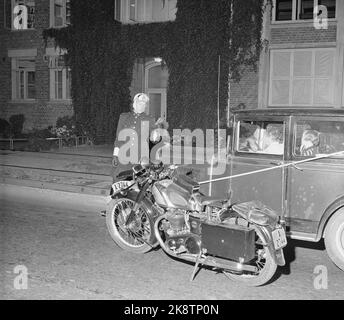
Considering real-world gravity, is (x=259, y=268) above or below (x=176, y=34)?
below

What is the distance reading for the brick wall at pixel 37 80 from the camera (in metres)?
22.5

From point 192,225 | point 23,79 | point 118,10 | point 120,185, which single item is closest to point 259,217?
point 192,225

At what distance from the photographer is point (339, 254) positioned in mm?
5066

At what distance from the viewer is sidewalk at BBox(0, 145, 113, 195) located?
10.4 m

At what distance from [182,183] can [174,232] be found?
57 cm

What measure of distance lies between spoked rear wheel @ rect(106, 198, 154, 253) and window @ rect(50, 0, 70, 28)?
1803 centimetres

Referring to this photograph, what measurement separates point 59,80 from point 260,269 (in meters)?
19.9

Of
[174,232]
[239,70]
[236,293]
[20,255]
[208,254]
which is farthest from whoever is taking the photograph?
[239,70]

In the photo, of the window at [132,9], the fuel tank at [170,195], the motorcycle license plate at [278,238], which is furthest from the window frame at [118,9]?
the motorcycle license plate at [278,238]

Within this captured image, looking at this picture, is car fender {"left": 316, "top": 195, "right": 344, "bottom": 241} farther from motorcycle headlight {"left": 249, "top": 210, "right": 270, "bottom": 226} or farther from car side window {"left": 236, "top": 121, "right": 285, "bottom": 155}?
motorcycle headlight {"left": 249, "top": 210, "right": 270, "bottom": 226}

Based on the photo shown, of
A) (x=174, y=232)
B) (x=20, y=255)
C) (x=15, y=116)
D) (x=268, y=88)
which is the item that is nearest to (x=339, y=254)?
(x=174, y=232)

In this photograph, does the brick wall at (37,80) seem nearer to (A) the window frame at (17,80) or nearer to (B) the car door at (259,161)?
(A) the window frame at (17,80)

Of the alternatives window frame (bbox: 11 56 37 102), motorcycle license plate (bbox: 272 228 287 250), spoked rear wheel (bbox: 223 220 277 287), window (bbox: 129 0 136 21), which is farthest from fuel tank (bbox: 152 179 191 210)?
window frame (bbox: 11 56 37 102)

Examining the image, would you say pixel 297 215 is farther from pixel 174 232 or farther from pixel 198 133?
pixel 198 133
